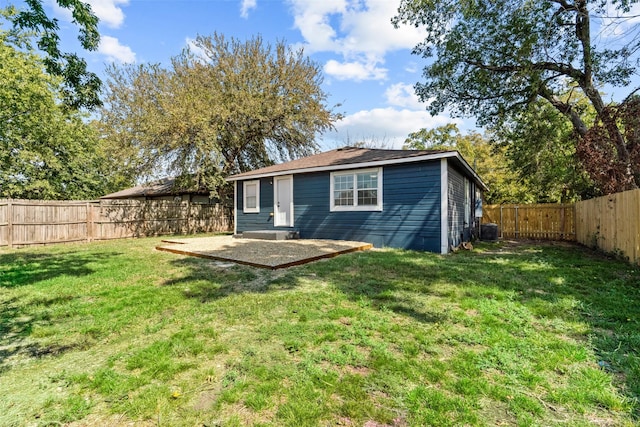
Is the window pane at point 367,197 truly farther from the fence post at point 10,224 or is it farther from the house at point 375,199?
the fence post at point 10,224

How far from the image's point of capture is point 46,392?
6.95 feet

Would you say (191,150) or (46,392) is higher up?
(191,150)

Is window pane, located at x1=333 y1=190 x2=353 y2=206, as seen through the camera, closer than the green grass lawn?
No

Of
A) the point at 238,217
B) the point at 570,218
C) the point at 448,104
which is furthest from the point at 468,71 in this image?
the point at 238,217

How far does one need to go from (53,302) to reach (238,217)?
8.69m

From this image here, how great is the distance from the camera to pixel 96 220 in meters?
12.1

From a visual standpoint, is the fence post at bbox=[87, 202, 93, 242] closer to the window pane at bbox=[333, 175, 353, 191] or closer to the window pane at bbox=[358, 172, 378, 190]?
the window pane at bbox=[333, 175, 353, 191]

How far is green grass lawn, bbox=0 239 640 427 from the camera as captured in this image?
190 centimetres

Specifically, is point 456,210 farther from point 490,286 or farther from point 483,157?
point 483,157

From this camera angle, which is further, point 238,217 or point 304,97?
point 304,97

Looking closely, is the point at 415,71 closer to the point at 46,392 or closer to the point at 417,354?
the point at 417,354

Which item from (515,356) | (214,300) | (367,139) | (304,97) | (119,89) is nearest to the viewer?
(515,356)

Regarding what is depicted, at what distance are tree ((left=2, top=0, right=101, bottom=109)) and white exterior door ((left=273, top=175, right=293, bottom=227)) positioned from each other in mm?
5802

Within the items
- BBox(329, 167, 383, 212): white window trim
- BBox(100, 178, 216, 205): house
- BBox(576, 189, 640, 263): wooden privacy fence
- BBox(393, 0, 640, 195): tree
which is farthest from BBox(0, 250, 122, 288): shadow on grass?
BBox(393, 0, 640, 195): tree
